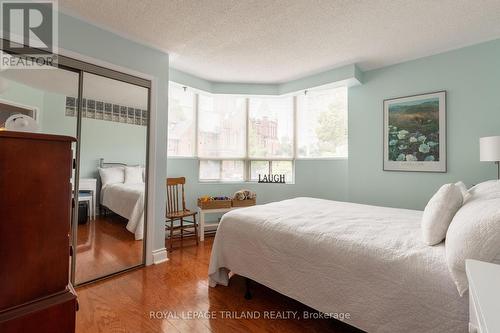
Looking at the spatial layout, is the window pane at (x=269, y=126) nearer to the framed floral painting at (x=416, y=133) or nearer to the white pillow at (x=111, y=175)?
the framed floral painting at (x=416, y=133)

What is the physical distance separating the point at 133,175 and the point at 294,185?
252cm

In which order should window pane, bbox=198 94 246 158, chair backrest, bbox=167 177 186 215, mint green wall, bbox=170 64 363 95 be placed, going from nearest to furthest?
1. mint green wall, bbox=170 64 363 95
2. chair backrest, bbox=167 177 186 215
3. window pane, bbox=198 94 246 158

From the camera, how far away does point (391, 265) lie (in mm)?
1288

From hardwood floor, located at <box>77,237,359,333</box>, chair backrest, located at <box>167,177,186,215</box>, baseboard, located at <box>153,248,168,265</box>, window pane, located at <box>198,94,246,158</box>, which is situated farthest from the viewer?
window pane, located at <box>198,94,246,158</box>

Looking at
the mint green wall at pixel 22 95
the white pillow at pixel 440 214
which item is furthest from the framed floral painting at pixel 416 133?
the mint green wall at pixel 22 95

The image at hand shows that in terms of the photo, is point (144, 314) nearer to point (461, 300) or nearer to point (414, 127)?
point (461, 300)

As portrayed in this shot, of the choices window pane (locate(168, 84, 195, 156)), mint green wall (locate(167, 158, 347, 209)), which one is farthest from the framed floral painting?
window pane (locate(168, 84, 195, 156))

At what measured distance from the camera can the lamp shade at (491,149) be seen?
2.06 m

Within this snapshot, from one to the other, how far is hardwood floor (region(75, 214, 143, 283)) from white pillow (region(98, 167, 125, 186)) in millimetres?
361

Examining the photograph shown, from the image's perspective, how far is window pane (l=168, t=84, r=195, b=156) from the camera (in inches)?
148

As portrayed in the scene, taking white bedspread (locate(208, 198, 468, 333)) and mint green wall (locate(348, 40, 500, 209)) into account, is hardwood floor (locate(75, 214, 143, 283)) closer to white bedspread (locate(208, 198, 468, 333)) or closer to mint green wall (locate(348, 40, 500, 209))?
white bedspread (locate(208, 198, 468, 333))

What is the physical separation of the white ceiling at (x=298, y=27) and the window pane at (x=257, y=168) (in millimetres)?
1752

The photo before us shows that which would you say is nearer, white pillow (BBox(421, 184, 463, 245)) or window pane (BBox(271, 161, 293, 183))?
white pillow (BBox(421, 184, 463, 245))

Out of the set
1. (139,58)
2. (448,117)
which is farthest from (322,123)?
(139,58)
